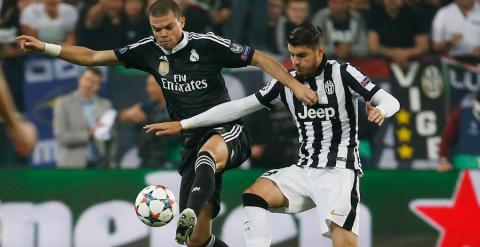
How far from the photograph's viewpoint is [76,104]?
11461mm

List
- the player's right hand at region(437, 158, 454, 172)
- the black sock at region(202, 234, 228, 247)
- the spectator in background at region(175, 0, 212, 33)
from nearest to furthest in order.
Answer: the black sock at region(202, 234, 228, 247)
the player's right hand at region(437, 158, 454, 172)
the spectator in background at region(175, 0, 212, 33)

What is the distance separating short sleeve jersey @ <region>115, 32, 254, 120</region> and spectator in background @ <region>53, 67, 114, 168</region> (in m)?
2.25

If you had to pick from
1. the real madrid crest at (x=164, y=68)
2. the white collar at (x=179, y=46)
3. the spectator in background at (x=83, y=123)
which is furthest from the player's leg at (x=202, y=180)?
the spectator in background at (x=83, y=123)

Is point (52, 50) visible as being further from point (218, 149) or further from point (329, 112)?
point (329, 112)

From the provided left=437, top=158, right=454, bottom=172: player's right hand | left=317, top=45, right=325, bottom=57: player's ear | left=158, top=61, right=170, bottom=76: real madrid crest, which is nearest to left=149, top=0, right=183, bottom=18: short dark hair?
left=158, top=61, right=170, bottom=76: real madrid crest

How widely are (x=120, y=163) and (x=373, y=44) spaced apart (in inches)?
108

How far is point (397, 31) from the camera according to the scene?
12.0 m

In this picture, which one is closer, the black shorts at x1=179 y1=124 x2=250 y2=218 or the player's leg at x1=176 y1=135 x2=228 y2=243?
the player's leg at x1=176 y1=135 x2=228 y2=243

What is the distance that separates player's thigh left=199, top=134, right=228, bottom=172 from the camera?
8844 mm

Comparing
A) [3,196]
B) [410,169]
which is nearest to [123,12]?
[3,196]

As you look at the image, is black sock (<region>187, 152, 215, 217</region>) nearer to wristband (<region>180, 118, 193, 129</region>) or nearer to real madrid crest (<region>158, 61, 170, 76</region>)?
wristband (<region>180, 118, 193, 129</region>)

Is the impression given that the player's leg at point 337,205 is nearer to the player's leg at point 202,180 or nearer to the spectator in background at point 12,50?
the player's leg at point 202,180

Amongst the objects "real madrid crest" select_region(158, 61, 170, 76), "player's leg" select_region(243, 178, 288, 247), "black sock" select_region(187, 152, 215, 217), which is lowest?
"player's leg" select_region(243, 178, 288, 247)

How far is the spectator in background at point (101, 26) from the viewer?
38.6ft
